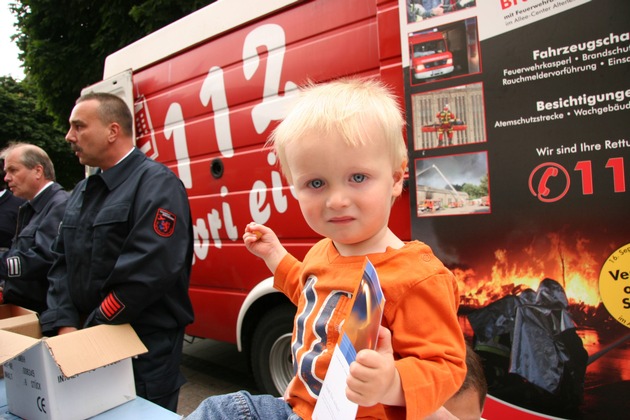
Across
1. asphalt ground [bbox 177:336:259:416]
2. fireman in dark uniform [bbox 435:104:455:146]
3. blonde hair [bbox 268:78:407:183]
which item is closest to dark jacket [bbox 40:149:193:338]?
blonde hair [bbox 268:78:407:183]

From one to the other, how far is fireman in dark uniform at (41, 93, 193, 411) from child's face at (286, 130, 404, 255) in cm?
116

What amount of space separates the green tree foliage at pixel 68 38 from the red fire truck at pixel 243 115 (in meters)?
5.66

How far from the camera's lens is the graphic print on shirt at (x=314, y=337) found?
101 cm

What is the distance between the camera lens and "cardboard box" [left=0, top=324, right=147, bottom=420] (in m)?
1.48

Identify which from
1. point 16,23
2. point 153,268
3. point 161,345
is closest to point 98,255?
point 153,268

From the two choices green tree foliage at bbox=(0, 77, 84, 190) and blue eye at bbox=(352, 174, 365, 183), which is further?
green tree foliage at bbox=(0, 77, 84, 190)

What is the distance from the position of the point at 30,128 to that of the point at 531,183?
2144cm

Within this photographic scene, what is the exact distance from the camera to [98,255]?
198cm

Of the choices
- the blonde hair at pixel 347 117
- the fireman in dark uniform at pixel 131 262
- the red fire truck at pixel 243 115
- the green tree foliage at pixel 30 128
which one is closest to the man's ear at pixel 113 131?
the fireman in dark uniform at pixel 131 262

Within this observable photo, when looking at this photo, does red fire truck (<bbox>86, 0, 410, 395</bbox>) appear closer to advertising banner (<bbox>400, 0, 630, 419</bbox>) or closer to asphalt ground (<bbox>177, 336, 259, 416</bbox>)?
advertising banner (<bbox>400, 0, 630, 419</bbox>)

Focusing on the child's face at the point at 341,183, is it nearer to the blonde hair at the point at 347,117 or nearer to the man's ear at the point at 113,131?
the blonde hair at the point at 347,117

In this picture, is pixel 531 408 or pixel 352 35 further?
pixel 352 35

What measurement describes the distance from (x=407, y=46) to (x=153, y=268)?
4.94ft

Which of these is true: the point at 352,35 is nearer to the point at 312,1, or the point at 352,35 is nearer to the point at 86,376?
the point at 312,1
